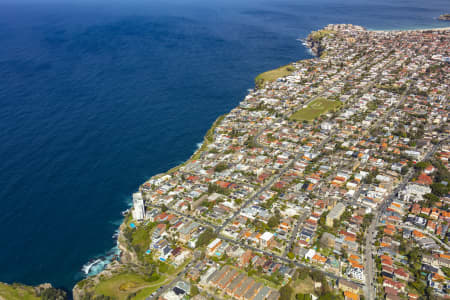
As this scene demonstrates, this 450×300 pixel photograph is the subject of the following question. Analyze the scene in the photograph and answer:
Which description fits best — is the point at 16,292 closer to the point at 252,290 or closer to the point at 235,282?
the point at 235,282

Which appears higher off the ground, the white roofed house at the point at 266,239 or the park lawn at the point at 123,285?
the white roofed house at the point at 266,239

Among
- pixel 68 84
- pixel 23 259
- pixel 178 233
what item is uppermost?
pixel 68 84

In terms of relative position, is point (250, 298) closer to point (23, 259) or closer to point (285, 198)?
point (285, 198)

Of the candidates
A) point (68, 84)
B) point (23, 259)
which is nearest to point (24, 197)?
point (23, 259)

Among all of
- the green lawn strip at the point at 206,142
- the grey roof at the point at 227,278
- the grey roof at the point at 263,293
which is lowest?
the grey roof at the point at 263,293

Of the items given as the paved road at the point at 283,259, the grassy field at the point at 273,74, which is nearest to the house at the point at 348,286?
the paved road at the point at 283,259

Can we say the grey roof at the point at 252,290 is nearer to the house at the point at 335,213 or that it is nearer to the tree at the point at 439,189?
the house at the point at 335,213

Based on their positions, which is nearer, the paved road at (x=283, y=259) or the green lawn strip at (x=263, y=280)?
the green lawn strip at (x=263, y=280)
